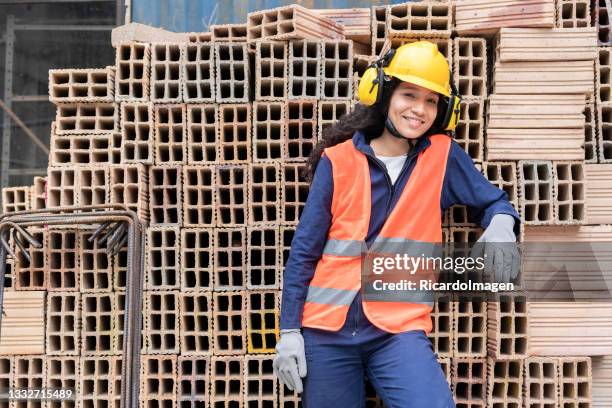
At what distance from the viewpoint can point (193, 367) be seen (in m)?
3.69

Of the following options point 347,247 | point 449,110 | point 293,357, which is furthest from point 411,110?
point 293,357

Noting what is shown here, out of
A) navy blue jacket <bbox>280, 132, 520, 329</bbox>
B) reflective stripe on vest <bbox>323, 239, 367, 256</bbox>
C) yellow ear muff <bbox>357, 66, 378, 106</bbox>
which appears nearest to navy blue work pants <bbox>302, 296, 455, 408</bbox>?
navy blue jacket <bbox>280, 132, 520, 329</bbox>

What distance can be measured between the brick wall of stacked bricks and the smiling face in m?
0.82

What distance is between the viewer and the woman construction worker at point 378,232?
9.28 feet

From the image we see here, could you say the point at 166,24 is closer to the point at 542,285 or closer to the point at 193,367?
the point at 193,367

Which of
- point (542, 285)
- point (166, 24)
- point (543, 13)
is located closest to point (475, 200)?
point (542, 285)

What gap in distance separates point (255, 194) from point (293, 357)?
1.36 metres

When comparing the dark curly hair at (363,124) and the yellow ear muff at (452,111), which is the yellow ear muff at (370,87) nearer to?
the dark curly hair at (363,124)

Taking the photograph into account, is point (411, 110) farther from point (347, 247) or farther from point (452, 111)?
point (347, 247)

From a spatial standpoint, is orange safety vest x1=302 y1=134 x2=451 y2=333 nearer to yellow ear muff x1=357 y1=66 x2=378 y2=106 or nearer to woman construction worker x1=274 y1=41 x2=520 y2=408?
woman construction worker x1=274 y1=41 x2=520 y2=408

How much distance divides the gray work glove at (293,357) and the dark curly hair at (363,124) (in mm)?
1090

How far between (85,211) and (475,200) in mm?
2662

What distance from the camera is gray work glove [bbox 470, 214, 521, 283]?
9.97ft

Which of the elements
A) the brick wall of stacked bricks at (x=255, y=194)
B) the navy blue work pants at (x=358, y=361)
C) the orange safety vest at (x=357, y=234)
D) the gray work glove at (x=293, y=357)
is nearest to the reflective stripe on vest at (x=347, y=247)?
the orange safety vest at (x=357, y=234)
